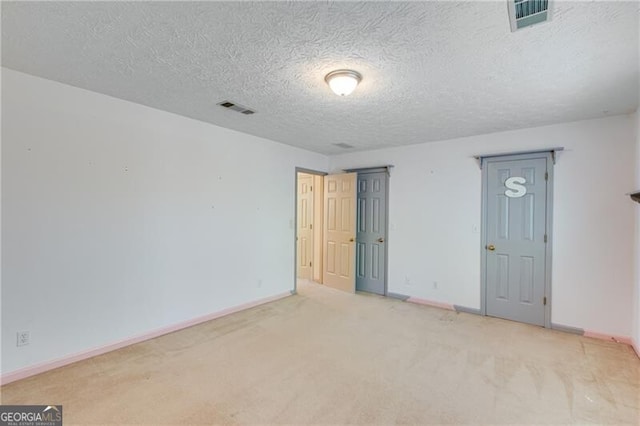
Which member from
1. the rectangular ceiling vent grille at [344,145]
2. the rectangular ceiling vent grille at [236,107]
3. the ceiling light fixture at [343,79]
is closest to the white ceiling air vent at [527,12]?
the ceiling light fixture at [343,79]

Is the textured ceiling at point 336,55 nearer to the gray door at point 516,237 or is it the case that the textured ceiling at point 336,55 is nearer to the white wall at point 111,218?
the white wall at point 111,218

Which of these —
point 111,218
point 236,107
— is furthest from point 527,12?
point 111,218

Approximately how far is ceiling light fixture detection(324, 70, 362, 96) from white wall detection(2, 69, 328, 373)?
2.11 m

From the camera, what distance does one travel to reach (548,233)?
379 cm

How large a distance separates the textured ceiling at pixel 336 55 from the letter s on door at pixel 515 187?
0.84m

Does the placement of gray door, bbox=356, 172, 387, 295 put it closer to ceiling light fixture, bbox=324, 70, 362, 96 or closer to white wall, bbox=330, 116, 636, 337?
white wall, bbox=330, 116, 636, 337

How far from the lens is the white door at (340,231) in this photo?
539 centimetres

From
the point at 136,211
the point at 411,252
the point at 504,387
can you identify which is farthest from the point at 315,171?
the point at 504,387

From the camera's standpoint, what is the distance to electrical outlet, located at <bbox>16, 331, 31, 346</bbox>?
2.53 m

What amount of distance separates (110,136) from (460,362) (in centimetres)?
406

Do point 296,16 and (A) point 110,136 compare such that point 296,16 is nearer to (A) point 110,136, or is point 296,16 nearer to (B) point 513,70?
(B) point 513,70

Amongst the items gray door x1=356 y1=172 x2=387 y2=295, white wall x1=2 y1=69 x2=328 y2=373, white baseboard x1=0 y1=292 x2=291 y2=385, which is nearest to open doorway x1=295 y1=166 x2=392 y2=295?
gray door x1=356 y1=172 x2=387 y2=295

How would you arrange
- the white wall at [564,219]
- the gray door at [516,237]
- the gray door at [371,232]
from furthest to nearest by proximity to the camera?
1. the gray door at [371,232]
2. the gray door at [516,237]
3. the white wall at [564,219]

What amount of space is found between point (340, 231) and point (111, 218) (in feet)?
11.6
